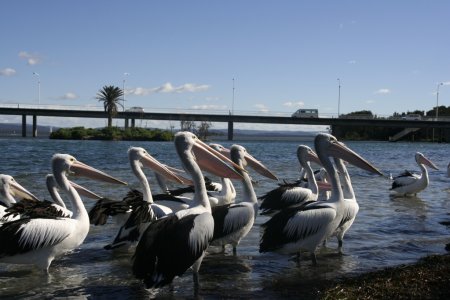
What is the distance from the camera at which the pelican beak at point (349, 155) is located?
19.9 ft

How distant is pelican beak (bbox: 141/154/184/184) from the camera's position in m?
6.07

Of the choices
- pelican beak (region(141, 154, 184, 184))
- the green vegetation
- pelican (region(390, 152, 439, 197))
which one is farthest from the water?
the green vegetation

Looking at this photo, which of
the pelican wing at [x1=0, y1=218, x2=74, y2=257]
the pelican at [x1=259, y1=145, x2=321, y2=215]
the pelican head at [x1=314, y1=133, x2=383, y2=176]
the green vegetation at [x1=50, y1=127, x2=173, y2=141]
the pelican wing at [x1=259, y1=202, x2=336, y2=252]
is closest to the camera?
the pelican wing at [x1=0, y1=218, x2=74, y2=257]

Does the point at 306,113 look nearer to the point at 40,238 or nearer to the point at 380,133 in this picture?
the point at 380,133

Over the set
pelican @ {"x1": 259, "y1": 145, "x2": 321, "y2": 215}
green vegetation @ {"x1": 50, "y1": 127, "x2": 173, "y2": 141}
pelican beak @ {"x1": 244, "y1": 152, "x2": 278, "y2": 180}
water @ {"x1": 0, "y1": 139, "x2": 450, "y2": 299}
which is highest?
pelican beak @ {"x1": 244, "y1": 152, "x2": 278, "y2": 180}

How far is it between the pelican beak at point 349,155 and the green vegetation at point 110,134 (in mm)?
46197

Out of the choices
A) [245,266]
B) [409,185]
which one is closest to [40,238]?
[245,266]

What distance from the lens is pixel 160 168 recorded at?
20.5 feet

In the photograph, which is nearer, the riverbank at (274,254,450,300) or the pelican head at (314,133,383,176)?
the riverbank at (274,254,450,300)

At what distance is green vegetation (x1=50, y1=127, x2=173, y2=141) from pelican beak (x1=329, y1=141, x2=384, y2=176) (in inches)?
1819

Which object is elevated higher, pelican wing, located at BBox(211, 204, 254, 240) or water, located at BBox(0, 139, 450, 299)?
pelican wing, located at BBox(211, 204, 254, 240)

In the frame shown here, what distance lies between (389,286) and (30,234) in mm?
3042

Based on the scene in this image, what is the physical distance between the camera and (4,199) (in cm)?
662

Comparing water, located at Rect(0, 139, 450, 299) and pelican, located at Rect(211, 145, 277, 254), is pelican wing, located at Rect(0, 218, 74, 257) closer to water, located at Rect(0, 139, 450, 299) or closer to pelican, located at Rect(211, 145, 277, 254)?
water, located at Rect(0, 139, 450, 299)
